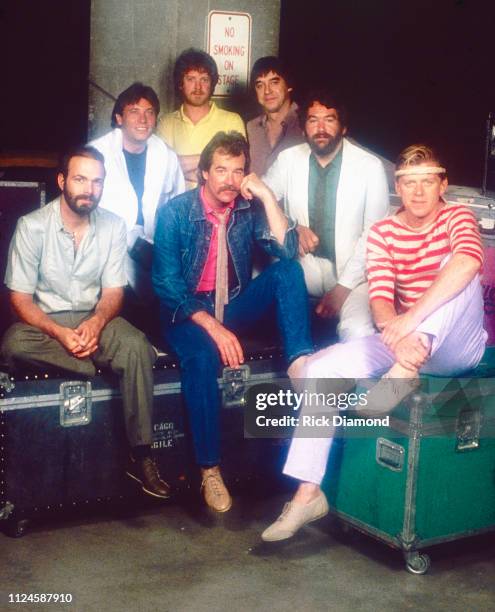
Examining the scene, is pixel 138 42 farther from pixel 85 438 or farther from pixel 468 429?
pixel 468 429

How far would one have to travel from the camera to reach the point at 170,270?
15.3 ft

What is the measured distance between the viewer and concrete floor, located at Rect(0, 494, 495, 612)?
3768mm

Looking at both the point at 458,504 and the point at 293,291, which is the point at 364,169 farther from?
the point at 458,504

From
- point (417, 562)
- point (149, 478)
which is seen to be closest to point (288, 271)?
point (149, 478)

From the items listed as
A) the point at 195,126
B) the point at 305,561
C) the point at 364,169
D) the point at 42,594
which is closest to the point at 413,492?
the point at 305,561

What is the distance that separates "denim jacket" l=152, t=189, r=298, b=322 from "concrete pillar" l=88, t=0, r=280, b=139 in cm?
203

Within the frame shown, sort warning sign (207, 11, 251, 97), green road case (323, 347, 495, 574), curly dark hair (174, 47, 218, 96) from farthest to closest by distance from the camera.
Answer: warning sign (207, 11, 251, 97), curly dark hair (174, 47, 218, 96), green road case (323, 347, 495, 574)

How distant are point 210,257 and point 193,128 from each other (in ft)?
5.21

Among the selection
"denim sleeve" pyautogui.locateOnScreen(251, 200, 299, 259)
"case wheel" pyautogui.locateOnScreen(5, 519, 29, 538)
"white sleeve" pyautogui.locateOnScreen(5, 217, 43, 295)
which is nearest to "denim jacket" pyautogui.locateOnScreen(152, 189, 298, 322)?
"denim sleeve" pyautogui.locateOnScreen(251, 200, 299, 259)

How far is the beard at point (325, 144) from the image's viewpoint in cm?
525

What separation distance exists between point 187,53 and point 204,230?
1800mm

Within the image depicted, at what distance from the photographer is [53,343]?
4.28 metres

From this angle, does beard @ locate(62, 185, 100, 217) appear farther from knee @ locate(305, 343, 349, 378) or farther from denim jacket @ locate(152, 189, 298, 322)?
knee @ locate(305, 343, 349, 378)

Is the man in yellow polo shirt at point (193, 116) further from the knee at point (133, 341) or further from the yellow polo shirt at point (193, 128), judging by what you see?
the knee at point (133, 341)
